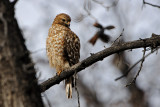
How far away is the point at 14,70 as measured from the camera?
109 inches

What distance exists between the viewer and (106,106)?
633 inches

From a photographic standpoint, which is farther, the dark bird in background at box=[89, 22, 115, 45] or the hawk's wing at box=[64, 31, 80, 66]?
the hawk's wing at box=[64, 31, 80, 66]

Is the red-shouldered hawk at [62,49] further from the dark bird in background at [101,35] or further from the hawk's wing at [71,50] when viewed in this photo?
the dark bird in background at [101,35]

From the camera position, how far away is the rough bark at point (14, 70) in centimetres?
273

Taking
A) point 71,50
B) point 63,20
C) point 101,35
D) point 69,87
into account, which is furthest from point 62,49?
point 101,35

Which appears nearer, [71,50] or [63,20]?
[71,50]

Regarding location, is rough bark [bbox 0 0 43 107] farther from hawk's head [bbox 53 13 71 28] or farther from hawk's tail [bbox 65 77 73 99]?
hawk's head [bbox 53 13 71 28]

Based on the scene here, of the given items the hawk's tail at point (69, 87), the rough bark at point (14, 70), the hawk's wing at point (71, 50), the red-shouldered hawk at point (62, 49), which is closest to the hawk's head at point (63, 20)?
the red-shouldered hawk at point (62, 49)

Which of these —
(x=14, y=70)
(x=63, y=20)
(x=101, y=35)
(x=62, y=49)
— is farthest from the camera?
(x=63, y=20)

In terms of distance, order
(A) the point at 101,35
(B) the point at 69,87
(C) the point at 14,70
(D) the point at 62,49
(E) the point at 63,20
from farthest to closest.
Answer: (E) the point at 63,20
(B) the point at 69,87
(D) the point at 62,49
(A) the point at 101,35
(C) the point at 14,70

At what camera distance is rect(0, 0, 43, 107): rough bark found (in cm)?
273

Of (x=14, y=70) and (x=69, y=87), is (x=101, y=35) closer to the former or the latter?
(x=14, y=70)

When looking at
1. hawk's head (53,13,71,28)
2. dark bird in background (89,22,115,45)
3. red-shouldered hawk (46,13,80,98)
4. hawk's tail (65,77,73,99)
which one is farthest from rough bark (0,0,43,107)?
hawk's head (53,13,71,28)

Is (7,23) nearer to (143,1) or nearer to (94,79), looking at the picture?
(143,1)
